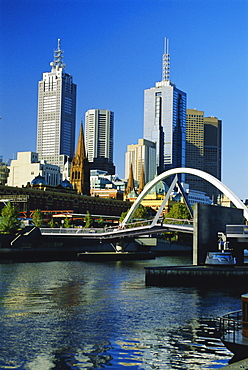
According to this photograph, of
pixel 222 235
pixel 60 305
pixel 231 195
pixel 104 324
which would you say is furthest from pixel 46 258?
pixel 104 324

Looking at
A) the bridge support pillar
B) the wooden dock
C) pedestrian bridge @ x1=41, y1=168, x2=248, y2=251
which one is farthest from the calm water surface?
pedestrian bridge @ x1=41, y1=168, x2=248, y2=251

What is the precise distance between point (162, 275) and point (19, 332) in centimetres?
2545

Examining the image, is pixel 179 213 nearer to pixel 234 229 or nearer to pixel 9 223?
pixel 9 223

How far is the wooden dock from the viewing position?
5284cm

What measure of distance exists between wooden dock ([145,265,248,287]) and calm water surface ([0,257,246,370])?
1.82 meters

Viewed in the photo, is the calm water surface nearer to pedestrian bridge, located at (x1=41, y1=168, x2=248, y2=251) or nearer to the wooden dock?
the wooden dock

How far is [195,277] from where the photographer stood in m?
53.2

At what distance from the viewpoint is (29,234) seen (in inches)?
3691

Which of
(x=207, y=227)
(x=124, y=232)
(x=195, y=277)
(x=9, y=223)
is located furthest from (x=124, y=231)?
(x=195, y=277)

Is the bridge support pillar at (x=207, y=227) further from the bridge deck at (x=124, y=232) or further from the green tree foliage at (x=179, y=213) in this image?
the green tree foliage at (x=179, y=213)

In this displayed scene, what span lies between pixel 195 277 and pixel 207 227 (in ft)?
30.7

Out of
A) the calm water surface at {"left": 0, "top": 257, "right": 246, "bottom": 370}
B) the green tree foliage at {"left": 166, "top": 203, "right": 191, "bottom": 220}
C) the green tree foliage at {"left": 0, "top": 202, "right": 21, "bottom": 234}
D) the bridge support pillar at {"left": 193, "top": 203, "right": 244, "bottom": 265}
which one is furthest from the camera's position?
the green tree foliage at {"left": 166, "top": 203, "right": 191, "bottom": 220}

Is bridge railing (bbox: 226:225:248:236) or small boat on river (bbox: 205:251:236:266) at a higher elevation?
bridge railing (bbox: 226:225:248:236)

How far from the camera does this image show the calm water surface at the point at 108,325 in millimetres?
24234
